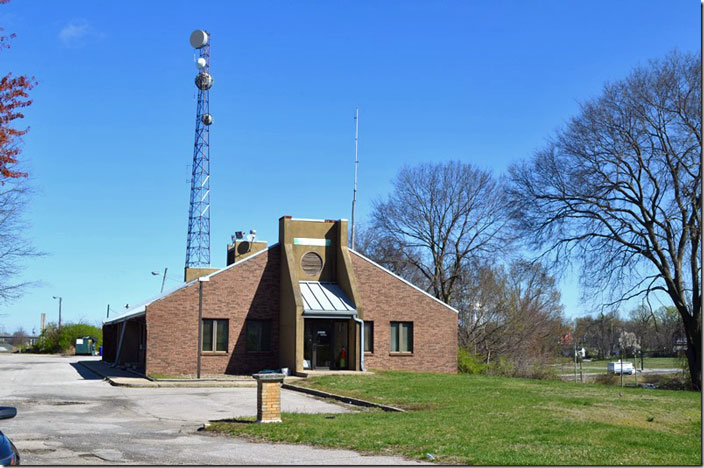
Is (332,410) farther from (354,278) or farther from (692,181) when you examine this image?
(692,181)

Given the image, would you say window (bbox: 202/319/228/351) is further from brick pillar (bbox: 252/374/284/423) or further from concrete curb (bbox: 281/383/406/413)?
brick pillar (bbox: 252/374/284/423)

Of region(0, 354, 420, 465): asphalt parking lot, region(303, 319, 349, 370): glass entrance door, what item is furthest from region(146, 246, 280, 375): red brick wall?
region(0, 354, 420, 465): asphalt parking lot

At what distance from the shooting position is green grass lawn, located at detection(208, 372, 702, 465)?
11.8 metres

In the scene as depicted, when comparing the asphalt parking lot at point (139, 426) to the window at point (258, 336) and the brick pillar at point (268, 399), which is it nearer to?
the brick pillar at point (268, 399)

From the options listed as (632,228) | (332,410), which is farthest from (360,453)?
(632,228)

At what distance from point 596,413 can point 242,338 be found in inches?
782

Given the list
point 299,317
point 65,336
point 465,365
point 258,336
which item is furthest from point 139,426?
point 65,336

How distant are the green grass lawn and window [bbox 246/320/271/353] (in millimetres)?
11940

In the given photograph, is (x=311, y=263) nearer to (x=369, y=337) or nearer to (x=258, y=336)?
(x=258, y=336)

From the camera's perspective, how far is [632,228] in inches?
1277

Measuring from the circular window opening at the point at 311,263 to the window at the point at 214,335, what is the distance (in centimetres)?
461

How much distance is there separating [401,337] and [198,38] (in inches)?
1195

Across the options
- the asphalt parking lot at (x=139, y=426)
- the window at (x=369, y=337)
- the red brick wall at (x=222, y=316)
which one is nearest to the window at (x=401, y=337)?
the window at (x=369, y=337)

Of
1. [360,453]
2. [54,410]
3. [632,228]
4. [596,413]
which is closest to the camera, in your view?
[360,453]
